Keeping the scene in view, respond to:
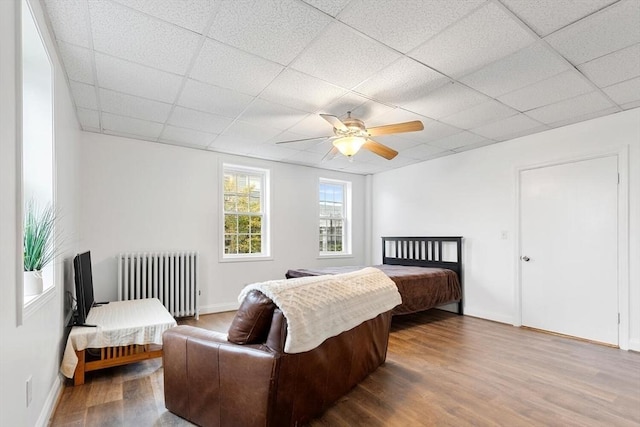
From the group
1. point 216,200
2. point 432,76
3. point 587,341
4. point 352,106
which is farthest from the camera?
point 216,200

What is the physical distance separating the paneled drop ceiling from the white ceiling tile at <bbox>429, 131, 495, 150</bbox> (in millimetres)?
311

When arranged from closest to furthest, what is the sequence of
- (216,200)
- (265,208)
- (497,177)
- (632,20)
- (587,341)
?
(632,20), (587,341), (497,177), (216,200), (265,208)

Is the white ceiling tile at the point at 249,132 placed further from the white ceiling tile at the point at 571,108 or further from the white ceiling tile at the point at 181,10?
the white ceiling tile at the point at 571,108

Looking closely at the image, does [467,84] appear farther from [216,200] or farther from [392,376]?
[216,200]

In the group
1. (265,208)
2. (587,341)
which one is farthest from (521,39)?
(265,208)

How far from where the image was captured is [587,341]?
11.8ft

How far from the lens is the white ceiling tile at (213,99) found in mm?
2895

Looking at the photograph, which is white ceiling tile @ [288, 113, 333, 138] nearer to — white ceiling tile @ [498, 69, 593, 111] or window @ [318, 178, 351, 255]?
white ceiling tile @ [498, 69, 593, 111]

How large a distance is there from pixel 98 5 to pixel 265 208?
382cm

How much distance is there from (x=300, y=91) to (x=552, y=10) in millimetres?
1881

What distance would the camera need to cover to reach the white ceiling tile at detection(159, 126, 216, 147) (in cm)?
404

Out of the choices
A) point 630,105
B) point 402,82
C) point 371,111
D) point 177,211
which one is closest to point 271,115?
point 371,111

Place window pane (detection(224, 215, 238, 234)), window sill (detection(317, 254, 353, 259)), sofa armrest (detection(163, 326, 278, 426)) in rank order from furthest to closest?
window sill (detection(317, 254, 353, 259)), window pane (detection(224, 215, 238, 234)), sofa armrest (detection(163, 326, 278, 426))

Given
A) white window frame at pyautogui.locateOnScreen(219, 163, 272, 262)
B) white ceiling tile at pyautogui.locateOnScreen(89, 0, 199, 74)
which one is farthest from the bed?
white ceiling tile at pyautogui.locateOnScreen(89, 0, 199, 74)
